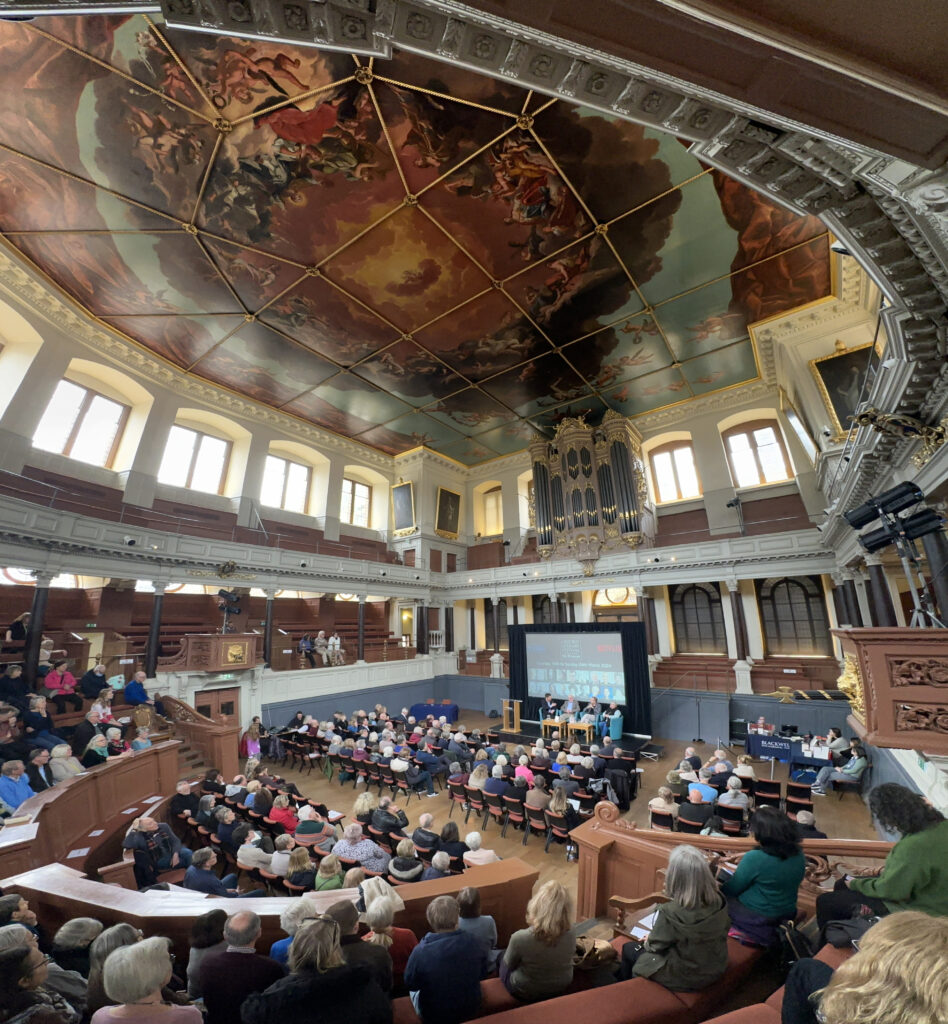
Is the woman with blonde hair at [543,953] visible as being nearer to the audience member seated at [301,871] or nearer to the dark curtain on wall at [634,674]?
the audience member seated at [301,871]

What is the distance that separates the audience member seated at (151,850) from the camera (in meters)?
4.48

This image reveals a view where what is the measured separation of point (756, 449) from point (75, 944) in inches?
678

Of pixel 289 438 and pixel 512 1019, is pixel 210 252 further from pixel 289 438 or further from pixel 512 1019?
pixel 512 1019

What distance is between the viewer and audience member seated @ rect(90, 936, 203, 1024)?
5.70ft

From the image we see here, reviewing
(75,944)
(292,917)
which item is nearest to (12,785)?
(75,944)

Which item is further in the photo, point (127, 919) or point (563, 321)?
point (563, 321)

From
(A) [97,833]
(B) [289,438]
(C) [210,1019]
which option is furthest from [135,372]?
(C) [210,1019]

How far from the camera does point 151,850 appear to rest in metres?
4.66

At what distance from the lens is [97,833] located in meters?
5.27

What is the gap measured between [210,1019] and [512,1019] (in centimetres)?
137

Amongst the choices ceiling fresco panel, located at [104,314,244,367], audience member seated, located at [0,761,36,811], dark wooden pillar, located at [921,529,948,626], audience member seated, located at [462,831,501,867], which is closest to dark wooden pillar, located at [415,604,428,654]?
→ ceiling fresco panel, located at [104,314,244,367]

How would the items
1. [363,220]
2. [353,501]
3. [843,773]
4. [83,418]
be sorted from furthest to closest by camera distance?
[353,501] < [83,418] < [363,220] < [843,773]

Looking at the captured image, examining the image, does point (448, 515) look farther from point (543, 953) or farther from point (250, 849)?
point (543, 953)

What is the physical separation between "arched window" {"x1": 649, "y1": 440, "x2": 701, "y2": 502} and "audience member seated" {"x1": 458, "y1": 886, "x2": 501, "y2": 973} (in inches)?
595
